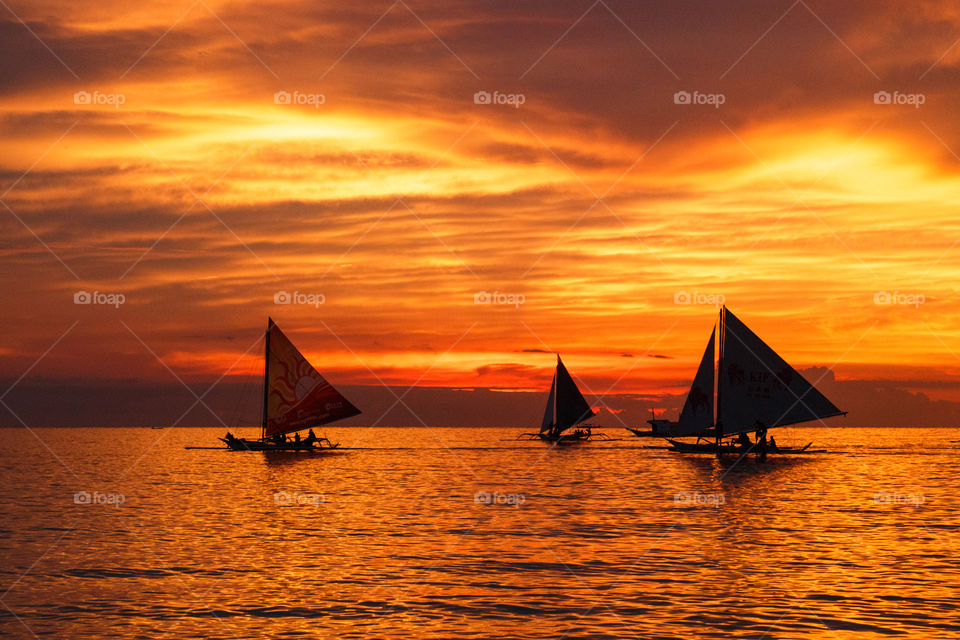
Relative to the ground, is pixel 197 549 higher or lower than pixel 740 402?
lower

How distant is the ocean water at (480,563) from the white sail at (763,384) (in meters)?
15.1

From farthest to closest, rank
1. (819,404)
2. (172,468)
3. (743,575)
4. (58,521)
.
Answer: (172,468), (819,404), (58,521), (743,575)

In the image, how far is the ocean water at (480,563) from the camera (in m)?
27.2

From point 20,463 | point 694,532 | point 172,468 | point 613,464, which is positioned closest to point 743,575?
point 694,532

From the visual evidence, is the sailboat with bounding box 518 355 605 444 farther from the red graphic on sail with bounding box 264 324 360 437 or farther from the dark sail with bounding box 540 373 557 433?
the red graphic on sail with bounding box 264 324 360 437

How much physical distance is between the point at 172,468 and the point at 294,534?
73.1 meters

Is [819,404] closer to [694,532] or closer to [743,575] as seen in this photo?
[694,532]

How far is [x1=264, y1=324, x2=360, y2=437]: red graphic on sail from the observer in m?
101

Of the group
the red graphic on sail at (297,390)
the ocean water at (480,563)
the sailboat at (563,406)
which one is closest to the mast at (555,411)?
the sailboat at (563,406)

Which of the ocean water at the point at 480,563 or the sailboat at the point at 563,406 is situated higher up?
the sailboat at the point at 563,406

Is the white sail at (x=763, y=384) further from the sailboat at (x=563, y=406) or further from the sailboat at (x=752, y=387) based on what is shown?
the sailboat at (x=563, y=406)

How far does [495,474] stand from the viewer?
324ft

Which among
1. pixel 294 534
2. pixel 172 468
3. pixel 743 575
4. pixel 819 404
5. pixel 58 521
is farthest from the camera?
pixel 172 468

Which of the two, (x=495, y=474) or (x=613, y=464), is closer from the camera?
(x=495, y=474)
